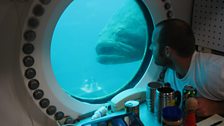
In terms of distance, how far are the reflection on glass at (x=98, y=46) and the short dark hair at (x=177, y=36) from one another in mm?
154

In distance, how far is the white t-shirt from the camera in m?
1.24

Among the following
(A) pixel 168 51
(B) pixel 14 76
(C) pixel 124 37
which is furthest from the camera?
(C) pixel 124 37

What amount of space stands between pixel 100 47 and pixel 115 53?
11cm

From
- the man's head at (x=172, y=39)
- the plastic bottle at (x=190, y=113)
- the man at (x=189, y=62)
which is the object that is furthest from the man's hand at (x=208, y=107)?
the man's head at (x=172, y=39)

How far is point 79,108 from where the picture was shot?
1.26 meters

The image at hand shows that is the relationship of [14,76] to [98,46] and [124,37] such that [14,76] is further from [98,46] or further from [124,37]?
[124,37]

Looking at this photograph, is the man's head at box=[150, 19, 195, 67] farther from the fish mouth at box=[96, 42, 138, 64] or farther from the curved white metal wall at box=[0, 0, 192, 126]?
the curved white metal wall at box=[0, 0, 192, 126]

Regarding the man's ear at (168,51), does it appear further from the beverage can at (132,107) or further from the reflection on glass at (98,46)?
the beverage can at (132,107)

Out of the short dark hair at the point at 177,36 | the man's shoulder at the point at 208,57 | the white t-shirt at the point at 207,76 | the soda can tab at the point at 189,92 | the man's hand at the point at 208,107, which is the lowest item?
the man's hand at the point at 208,107

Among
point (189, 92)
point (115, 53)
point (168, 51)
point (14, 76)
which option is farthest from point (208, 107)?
point (14, 76)

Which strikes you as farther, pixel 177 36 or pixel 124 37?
pixel 124 37

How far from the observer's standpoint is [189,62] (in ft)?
4.41

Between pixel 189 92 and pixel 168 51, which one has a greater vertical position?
pixel 168 51

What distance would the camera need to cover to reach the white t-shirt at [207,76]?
4.07 ft
